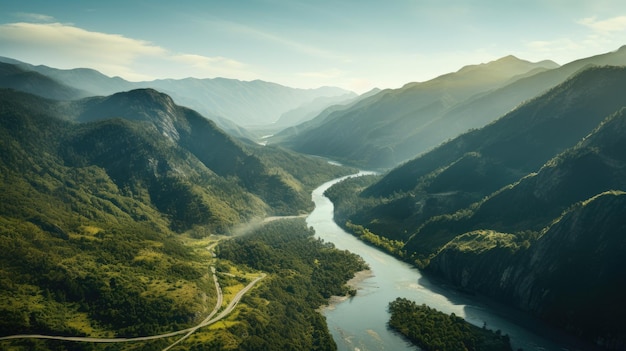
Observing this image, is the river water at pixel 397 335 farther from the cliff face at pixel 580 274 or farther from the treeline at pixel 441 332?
the cliff face at pixel 580 274

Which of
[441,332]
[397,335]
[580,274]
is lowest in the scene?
[397,335]

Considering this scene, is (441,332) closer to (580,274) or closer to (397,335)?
(397,335)

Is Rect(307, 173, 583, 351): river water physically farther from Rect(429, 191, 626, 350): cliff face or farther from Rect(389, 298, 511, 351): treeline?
Rect(429, 191, 626, 350): cliff face

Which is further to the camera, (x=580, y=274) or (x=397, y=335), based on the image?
(x=580, y=274)

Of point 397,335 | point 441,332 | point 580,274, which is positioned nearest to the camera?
point 441,332

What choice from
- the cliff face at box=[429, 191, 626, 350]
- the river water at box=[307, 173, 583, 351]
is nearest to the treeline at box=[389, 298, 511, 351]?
the river water at box=[307, 173, 583, 351]

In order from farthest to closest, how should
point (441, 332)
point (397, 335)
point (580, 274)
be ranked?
point (580, 274) < point (397, 335) < point (441, 332)

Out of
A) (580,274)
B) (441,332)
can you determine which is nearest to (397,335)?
(441,332)
